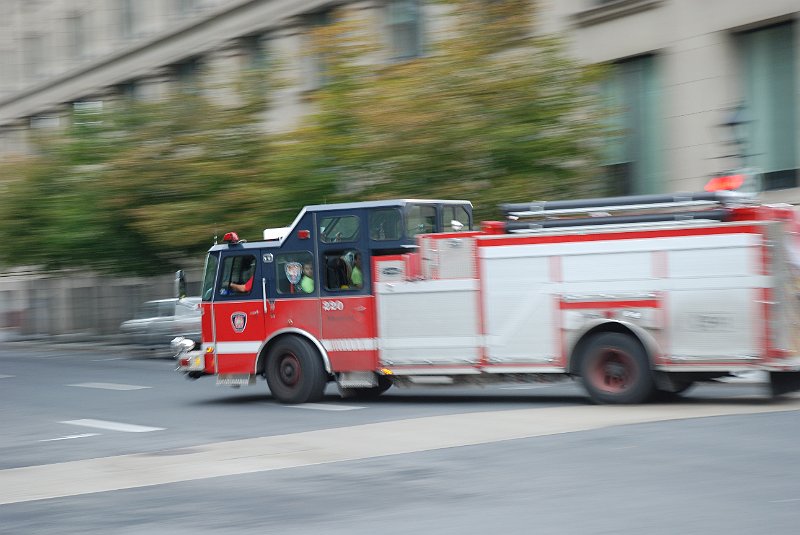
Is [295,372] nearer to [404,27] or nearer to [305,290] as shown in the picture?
[305,290]

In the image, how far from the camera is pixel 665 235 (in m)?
14.3

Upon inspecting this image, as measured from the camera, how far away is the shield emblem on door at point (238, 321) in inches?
682

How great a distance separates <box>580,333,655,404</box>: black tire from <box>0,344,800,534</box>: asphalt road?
0.81 ft

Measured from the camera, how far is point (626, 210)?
1491 centimetres

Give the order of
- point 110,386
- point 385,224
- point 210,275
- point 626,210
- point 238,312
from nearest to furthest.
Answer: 1. point 626,210
2. point 385,224
3. point 238,312
4. point 210,275
5. point 110,386

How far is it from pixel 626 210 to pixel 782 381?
2772 mm

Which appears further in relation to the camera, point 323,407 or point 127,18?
point 127,18

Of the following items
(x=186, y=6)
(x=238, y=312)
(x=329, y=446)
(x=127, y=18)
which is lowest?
(x=329, y=446)

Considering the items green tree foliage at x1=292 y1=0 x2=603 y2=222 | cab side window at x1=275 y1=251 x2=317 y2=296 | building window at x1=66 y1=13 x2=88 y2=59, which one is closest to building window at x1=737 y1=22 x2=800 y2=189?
green tree foliage at x1=292 y1=0 x2=603 y2=222

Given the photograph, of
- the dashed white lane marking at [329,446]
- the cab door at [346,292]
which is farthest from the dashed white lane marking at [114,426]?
the cab door at [346,292]

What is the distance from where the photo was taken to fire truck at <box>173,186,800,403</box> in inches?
551

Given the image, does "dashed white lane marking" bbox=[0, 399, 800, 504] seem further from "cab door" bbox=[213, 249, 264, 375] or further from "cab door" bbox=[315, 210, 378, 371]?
"cab door" bbox=[213, 249, 264, 375]

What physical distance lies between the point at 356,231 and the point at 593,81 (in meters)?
11.6

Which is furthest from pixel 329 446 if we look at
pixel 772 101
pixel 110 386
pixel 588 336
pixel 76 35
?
pixel 76 35
